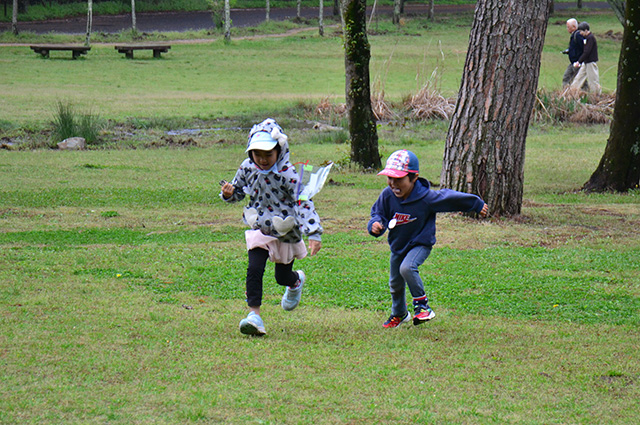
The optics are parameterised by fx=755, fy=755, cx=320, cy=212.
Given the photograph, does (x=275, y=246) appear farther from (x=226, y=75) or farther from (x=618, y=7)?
(x=226, y=75)

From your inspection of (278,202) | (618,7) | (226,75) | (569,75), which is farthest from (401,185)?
(226,75)

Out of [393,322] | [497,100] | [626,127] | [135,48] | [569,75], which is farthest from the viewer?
[135,48]

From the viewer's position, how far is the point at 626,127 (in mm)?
11031

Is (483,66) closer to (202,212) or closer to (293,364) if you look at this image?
(202,212)

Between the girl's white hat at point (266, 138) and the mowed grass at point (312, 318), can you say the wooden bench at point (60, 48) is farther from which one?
the girl's white hat at point (266, 138)

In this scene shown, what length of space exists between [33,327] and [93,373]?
3.40ft

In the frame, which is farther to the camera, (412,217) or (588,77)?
(588,77)

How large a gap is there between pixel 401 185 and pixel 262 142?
102 cm

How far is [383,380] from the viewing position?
4547 mm

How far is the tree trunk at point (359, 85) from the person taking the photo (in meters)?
12.8

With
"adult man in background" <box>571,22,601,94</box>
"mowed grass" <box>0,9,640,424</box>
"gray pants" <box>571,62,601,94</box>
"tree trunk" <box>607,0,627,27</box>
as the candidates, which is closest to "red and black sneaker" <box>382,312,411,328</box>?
"mowed grass" <box>0,9,640,424</box>

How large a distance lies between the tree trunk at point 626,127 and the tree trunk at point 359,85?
12.9 ft

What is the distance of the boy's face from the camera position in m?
5.29

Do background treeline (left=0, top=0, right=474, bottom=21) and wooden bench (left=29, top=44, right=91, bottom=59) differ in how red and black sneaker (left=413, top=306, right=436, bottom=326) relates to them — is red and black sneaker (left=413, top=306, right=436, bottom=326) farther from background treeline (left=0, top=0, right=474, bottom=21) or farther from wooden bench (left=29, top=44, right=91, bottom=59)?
background treeline (left=0, top=0, right=474, bottom=21)
